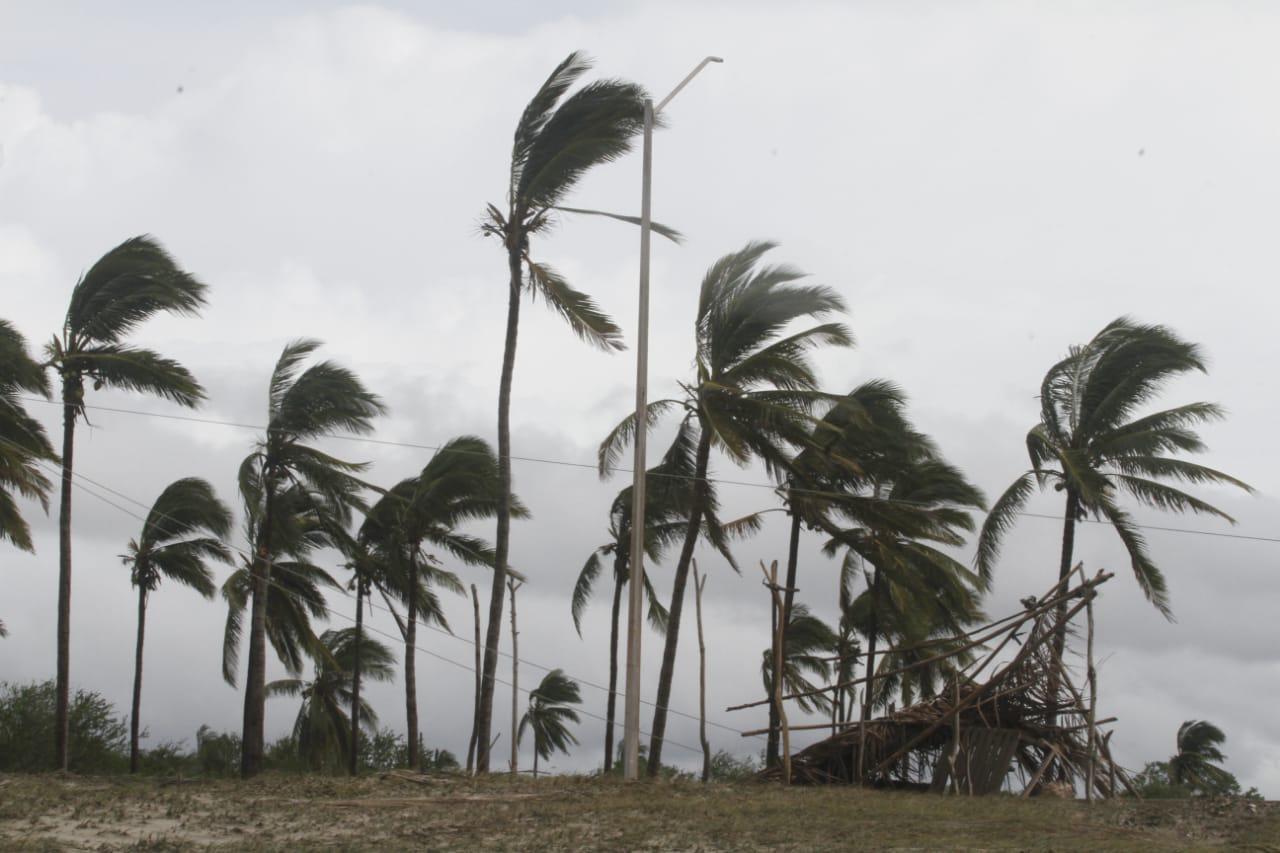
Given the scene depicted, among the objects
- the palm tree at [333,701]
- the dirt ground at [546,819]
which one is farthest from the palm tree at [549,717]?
the dirt ground at [546,819]

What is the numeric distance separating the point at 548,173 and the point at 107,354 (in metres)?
7.78

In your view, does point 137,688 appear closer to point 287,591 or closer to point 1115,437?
point 287,591

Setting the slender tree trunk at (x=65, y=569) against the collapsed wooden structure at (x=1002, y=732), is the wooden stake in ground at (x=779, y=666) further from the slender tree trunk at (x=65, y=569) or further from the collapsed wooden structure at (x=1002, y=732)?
the slender tree trunk at (x=65, y=569)

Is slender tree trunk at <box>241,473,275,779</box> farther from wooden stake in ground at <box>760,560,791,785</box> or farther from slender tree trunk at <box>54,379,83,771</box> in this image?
wooden stake in ground at <box>760,560,791,785</box>

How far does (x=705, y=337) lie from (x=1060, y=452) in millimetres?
7348

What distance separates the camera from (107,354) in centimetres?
2092

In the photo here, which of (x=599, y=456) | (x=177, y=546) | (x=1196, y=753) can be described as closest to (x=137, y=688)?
(x=177, y=546)

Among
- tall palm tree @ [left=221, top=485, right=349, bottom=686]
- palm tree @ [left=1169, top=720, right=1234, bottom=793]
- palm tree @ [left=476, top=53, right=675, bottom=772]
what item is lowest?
palm tree @ [left=1169, top=720, right=1234, bottom=793]

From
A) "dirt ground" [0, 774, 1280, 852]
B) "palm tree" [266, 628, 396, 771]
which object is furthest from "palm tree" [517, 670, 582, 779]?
"dirt ground" [0, 774, 1280, 852]

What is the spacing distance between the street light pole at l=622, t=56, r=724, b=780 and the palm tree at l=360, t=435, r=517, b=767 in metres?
9.81

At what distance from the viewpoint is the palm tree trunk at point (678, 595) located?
2077 cm

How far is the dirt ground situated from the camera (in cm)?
1052

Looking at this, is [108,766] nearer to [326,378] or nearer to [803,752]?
[326,378]

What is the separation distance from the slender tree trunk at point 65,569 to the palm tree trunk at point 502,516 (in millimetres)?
7027
